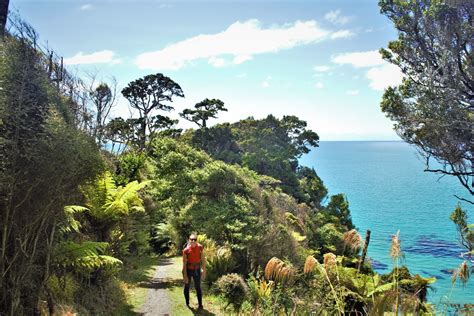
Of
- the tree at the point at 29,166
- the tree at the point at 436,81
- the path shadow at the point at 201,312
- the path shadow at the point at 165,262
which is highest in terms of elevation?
the tree at the point at 436,81

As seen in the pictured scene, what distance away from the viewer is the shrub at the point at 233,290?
8680 millimetres

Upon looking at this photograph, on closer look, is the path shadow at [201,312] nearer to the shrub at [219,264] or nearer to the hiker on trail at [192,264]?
the hiker on trail at [192,264]

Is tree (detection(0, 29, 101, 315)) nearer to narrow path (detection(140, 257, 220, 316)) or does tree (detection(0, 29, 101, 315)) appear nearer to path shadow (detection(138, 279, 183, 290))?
narrow path (detection(140, 257, 220, 316))

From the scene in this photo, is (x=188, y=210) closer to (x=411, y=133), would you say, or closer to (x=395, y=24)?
(x=411, y=133)

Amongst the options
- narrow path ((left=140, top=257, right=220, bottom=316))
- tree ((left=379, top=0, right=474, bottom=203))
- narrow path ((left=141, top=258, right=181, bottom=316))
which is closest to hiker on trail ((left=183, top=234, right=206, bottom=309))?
narrow path ((left=140, top=257, right=220, bottom=316))

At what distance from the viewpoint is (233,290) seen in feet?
28.8

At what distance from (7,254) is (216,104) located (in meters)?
36.1

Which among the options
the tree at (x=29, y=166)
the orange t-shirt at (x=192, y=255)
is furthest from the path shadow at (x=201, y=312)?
the tree at (x=29, y=166)

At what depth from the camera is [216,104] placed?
132ft

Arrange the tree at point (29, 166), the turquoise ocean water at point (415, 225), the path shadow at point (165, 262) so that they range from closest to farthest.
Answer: the tree at point (29, 166) < the path shadow at point (165, 262) < the turquoise ocean water at point (415, 225)

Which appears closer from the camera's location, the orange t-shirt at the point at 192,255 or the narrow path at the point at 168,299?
the narrow path at the point at 168,299

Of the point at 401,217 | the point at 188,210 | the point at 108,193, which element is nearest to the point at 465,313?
the point at 108,193

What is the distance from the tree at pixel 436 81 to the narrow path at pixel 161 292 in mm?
7775

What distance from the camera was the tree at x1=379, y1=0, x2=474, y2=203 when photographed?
9.28m
